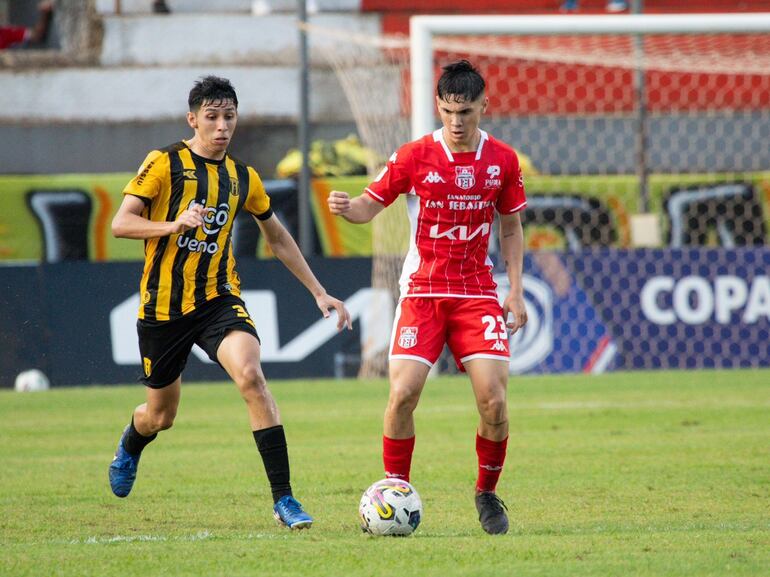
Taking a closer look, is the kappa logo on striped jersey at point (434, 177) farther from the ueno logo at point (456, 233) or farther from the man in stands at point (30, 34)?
the man in stands at point (30, 34)

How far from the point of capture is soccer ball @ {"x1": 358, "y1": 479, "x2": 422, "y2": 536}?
595 cm

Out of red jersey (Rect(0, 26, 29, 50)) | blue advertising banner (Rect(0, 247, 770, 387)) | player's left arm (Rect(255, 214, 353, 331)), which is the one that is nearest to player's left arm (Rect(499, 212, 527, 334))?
player's left arm (Rect(255, 214, 353, 331))

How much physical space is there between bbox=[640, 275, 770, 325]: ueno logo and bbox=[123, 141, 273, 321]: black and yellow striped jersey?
8803 mm

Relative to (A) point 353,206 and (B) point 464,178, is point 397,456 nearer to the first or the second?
(A) point 353,206

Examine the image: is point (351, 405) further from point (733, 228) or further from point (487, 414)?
point (733, 228)

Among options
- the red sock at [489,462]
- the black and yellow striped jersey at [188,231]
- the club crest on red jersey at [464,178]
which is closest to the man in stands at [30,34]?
the black and yellow striped jersey at [188,231]

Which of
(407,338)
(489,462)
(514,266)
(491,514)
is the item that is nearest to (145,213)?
(407,338)

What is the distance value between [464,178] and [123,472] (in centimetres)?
248

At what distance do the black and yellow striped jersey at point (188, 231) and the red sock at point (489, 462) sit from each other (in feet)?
5.03

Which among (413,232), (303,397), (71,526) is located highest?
(413,232)

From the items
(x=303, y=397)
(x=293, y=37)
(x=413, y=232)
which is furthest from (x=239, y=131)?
(x=413, y=232)

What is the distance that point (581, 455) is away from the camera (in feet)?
29.8

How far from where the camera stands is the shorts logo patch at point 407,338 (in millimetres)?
6348

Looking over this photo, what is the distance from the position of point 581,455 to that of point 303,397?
176 inches
